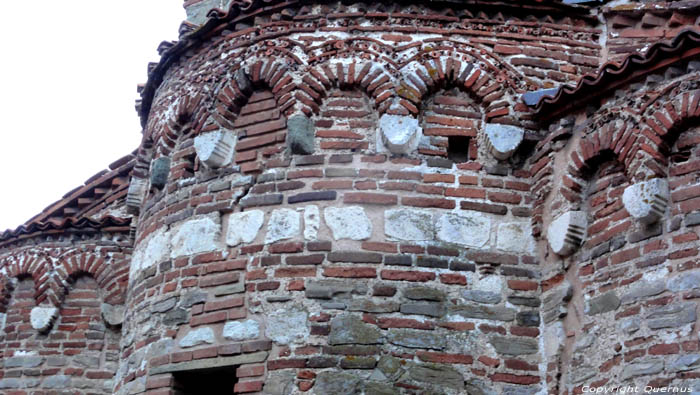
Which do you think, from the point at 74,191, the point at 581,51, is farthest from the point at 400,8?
the point at 74,191

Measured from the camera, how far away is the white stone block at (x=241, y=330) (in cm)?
626

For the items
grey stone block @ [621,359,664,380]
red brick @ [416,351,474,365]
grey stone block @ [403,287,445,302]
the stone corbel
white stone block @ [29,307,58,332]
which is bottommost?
grey stone block @ [621,359,664,380]

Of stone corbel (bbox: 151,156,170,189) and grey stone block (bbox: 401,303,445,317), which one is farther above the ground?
stone corbel (bbox: 151,156,170,189)

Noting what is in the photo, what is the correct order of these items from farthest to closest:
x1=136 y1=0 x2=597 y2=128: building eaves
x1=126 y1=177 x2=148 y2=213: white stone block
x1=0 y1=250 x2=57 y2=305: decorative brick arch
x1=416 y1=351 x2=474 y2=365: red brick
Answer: x1=0 y1=250 x2=57 y2=305: decorative brick arch → x1=126 y1=177 x2=148 y2=213: white stone block → x1=136 y1=0 x2=597 y2=128: building eaves → x1=416 y1=351 x2=474 y2=365: red brick

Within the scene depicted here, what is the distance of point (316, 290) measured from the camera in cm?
A: 623

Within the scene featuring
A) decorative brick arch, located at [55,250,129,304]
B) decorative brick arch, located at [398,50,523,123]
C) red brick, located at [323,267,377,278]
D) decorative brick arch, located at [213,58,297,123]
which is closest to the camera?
red brick, located at [323,267,377,278]

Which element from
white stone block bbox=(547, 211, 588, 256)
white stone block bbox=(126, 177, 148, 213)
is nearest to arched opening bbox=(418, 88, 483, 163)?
white stone block bbox=(547, 211, 588, 256)

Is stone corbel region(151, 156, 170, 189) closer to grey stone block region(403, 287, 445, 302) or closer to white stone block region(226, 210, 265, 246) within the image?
white stone block region(226, 210, 265, 246)

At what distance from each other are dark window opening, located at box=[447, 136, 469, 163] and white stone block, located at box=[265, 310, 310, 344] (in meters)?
1.64

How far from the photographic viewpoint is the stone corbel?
7543mm

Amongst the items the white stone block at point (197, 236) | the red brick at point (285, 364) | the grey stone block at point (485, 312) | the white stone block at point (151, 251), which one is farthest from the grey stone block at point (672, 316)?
the white stone block at point (151, 251)

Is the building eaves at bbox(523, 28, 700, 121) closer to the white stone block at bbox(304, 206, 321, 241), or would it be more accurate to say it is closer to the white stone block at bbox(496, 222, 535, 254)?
the white stone block at bbox(496, 222, 535, 254)

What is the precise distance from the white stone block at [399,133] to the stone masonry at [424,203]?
14 millimetres

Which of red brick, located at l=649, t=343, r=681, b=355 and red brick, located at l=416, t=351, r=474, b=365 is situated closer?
red brick, located at l=649, t=343, r=681, b=355
